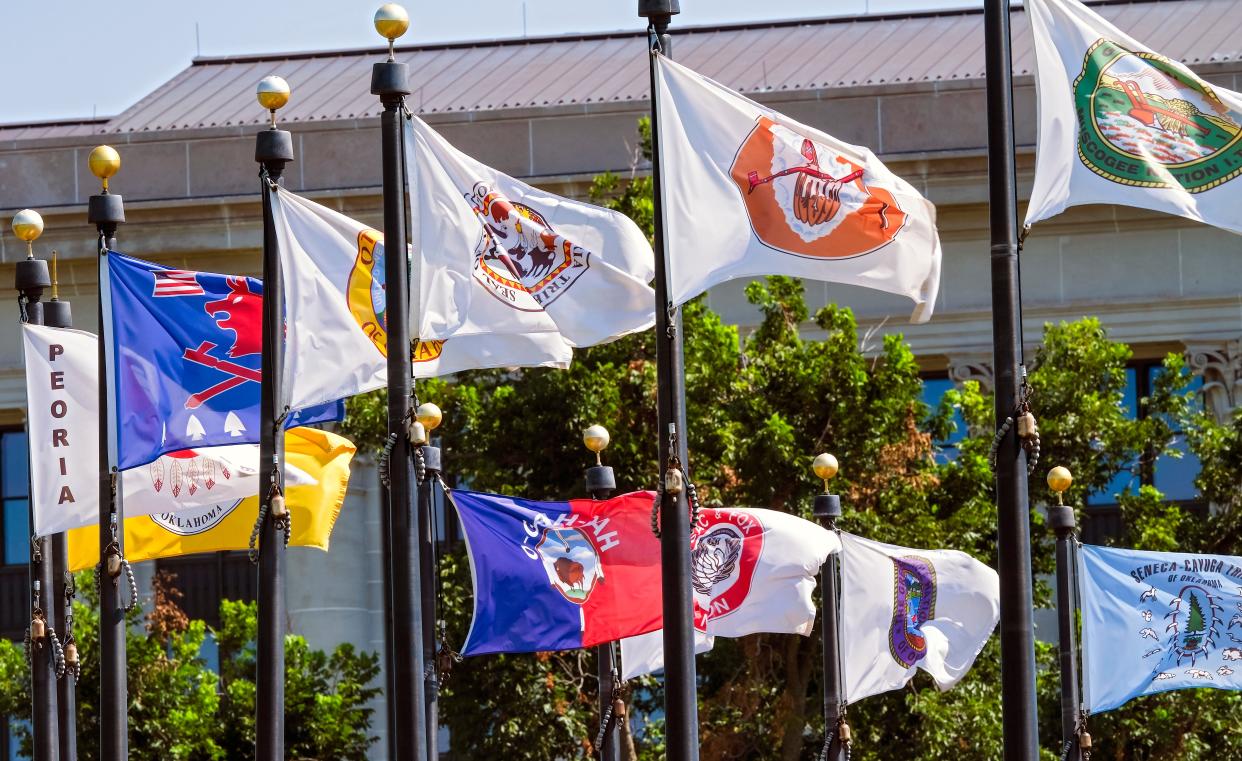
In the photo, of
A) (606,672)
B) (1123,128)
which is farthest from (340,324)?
(606,672)

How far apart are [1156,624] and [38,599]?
9512 millimetres

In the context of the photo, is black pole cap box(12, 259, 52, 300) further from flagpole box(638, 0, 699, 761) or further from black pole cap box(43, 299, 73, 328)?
flagpole box(638, 0, 699, 761)

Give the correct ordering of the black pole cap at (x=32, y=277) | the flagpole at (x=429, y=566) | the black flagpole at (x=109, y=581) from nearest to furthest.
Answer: the black flagpole at (x=109, y=581)
the black pole cap at (x=32, y=277)
the flagpole at (x=429, y=566)

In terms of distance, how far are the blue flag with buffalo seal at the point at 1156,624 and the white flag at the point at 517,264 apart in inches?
265

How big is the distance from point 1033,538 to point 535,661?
6.39 m

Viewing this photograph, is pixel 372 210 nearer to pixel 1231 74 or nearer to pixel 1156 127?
pixel 1231 74

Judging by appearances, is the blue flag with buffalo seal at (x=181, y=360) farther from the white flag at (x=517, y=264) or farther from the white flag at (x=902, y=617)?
the white flag at (x=902, y=617)

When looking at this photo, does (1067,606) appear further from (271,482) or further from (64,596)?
(271,482)

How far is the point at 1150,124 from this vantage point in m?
16.6

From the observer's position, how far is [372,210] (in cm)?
4100

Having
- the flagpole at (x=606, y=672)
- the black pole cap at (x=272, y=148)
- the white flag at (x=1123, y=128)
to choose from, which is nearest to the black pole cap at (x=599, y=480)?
the flagpole at (x=606, y=672)

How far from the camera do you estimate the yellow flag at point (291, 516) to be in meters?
21.3

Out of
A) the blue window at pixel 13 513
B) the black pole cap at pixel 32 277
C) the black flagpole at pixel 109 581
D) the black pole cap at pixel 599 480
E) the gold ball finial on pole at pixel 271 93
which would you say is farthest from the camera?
the blue window at pixel 13 513

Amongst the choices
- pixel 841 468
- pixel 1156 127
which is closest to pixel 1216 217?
pixel 1156 127
